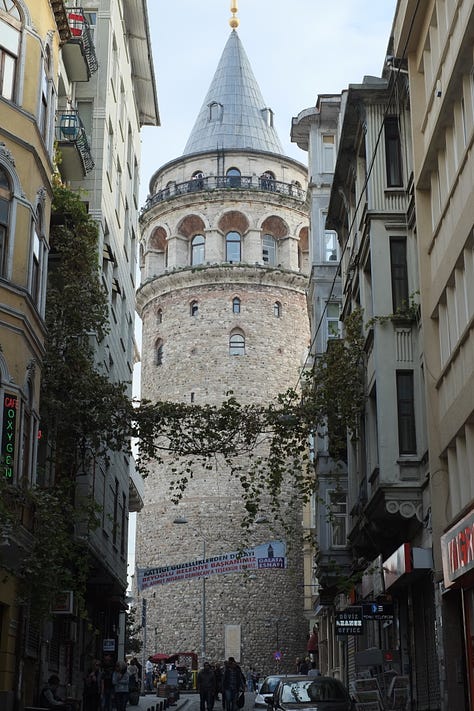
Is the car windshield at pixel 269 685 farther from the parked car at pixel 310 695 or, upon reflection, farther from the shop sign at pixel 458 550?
the shop sign at pixel 458 550

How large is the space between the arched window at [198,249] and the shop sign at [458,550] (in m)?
42.6

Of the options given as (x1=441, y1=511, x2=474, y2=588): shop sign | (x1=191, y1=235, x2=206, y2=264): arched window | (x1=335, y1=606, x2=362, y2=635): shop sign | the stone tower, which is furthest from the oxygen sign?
(x1=191, y1=235, x2=206, y2=264): arched window

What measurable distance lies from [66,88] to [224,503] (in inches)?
1193

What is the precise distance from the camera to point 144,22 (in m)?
35.9

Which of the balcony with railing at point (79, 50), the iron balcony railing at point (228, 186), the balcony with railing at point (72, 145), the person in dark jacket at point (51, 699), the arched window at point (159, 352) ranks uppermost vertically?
the iron balcony railing at point (228, 186)

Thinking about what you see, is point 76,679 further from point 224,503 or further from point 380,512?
point 224,503

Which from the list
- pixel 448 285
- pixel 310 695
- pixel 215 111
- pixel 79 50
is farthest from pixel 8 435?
pixel 215 111

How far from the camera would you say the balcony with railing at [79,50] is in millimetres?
26188

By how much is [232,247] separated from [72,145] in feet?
111

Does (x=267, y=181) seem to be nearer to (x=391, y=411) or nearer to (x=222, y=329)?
(x=222, y=329)

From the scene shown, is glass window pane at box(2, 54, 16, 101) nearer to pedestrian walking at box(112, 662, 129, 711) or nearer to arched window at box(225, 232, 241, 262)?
pedestrian walking at box(112, 662, 129, 711)

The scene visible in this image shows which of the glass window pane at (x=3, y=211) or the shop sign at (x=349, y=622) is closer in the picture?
the glass window pane at (x=3, y=211)

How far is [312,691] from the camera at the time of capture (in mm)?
17656

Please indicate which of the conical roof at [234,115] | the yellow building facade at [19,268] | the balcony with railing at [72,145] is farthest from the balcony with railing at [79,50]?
the conical roof at [234,115]
